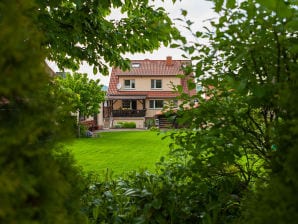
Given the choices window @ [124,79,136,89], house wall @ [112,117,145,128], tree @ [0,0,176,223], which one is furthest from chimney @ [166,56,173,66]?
tree @ [0,0,176,223]

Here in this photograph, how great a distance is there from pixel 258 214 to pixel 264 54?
3.45 ft

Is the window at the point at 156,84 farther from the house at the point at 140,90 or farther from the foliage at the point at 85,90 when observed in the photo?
the foliage at the point at 85,90

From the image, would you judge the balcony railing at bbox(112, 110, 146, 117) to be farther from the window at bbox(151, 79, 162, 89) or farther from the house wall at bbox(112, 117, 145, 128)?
the window at bbox(151, 79, 162, 89)

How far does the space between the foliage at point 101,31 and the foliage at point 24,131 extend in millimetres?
2682

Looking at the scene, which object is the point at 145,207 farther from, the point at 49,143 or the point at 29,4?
the point at 29,4

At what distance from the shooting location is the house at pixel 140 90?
106 ft

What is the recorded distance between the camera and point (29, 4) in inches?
52.5

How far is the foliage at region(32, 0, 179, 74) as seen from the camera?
13.7 feet

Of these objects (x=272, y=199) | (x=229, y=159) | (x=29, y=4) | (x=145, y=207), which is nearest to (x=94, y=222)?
(x=145, y=207)

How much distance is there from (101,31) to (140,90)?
95.4 ft

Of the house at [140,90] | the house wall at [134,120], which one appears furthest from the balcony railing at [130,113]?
the house wall at [134,120]

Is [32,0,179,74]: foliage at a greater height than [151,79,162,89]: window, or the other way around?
[151,79,162,89]: window

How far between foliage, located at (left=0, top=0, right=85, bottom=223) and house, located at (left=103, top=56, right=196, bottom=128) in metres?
30.5

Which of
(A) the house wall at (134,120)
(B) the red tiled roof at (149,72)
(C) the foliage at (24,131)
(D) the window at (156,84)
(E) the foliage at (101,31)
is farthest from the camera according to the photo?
(D) the window at (156,84)
